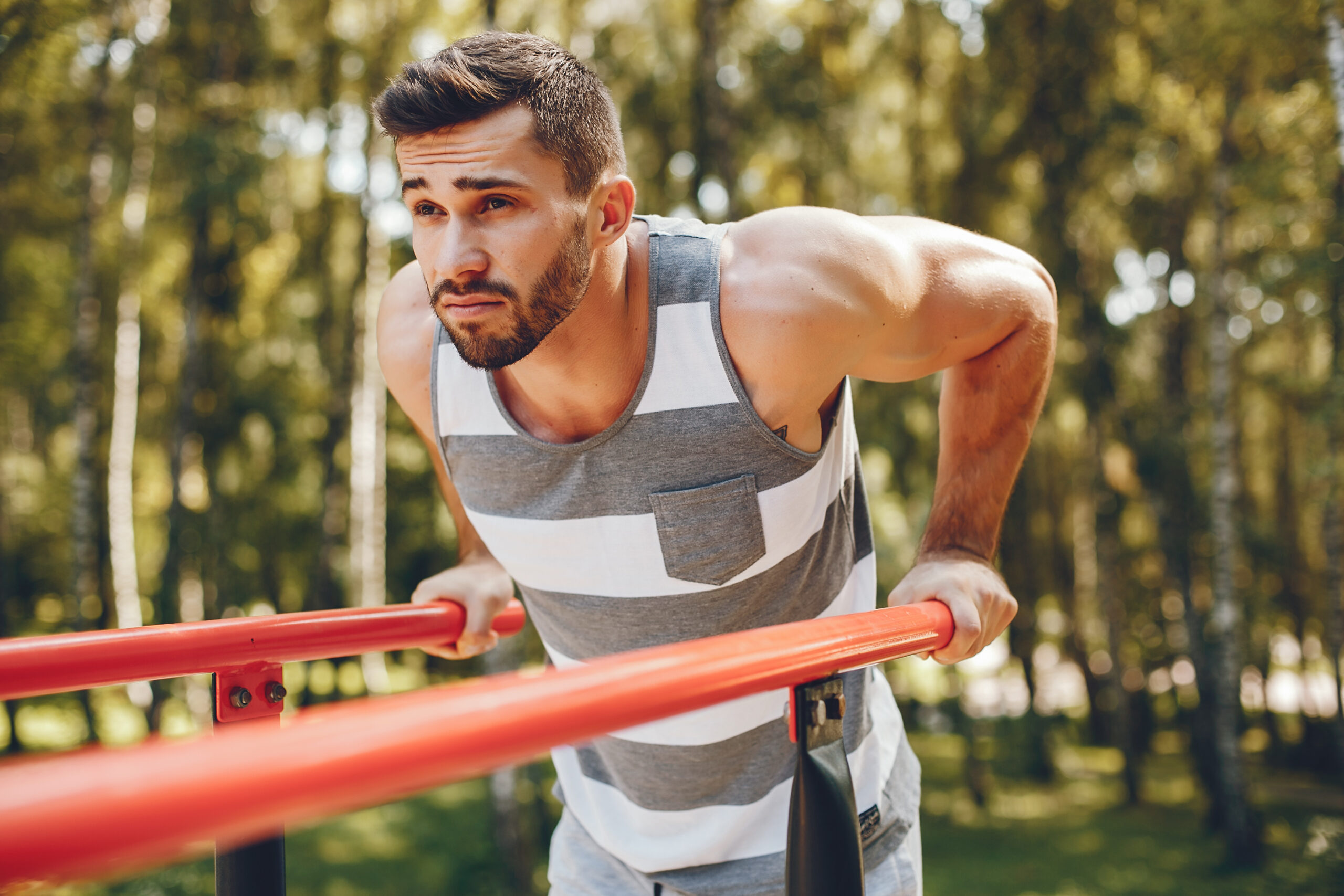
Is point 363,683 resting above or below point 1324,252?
below

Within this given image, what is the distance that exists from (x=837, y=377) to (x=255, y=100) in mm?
13122

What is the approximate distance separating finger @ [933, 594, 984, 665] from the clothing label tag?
31 centimetres

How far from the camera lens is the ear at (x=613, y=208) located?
1.43m

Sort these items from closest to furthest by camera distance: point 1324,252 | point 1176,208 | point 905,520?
point 1324,252
point 905,520
point 1176,208

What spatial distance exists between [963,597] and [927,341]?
42cm

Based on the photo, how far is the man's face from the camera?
4.32ft

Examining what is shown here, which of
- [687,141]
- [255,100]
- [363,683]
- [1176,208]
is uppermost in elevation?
[255,100]

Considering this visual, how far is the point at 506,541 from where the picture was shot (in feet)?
5.19

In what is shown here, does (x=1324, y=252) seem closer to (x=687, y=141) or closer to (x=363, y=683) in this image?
(x=687, y=141)

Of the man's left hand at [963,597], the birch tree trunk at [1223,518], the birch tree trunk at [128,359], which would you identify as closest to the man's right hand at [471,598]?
the man's left hand at [963,597]

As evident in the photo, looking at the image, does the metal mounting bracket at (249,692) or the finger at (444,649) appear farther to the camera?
the finger at (444,649)

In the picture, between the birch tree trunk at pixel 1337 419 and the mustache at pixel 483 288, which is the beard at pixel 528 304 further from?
the birch tree trunk at pixel 1337 419

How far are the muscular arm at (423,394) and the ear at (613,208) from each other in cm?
43

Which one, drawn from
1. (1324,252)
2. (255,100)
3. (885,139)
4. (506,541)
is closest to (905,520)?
(1324,252)
